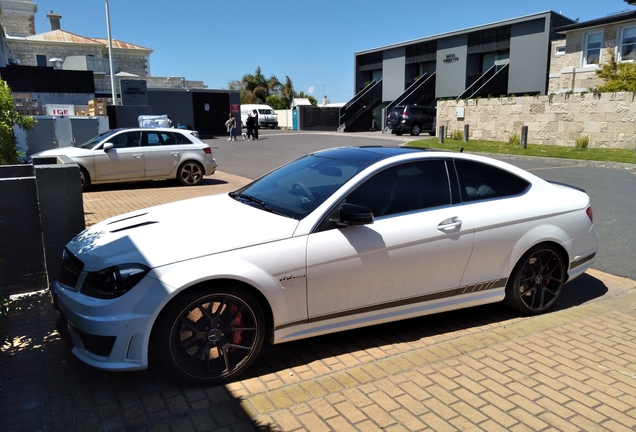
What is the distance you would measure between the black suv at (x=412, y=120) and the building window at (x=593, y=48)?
34.5 ft

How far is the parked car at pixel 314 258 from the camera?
3.43 m

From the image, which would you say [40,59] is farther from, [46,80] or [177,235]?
[177,235]

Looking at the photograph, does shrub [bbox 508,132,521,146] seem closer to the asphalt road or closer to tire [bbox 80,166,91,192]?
the asphalt road

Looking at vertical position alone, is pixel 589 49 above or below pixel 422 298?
above

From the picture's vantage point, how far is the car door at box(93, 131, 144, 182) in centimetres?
1226

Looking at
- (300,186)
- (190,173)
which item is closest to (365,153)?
(300,186)

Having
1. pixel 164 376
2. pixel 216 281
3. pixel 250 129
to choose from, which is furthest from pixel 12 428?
pixel 250 129

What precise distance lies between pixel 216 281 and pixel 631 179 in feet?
44.8

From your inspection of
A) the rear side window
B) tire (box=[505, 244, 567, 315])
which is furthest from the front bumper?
tire (box=[505, 244, 567, 315])

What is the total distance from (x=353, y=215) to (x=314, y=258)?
43cm

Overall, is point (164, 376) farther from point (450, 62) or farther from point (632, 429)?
point (450, 62)

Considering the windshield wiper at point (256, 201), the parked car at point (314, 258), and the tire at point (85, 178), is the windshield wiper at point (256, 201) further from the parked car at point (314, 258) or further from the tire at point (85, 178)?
the tire at point (85, 178)

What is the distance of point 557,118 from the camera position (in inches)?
950

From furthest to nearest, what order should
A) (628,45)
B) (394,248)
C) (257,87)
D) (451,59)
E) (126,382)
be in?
(257,87), (451,59), (628,45), (394,248), (126,382)
